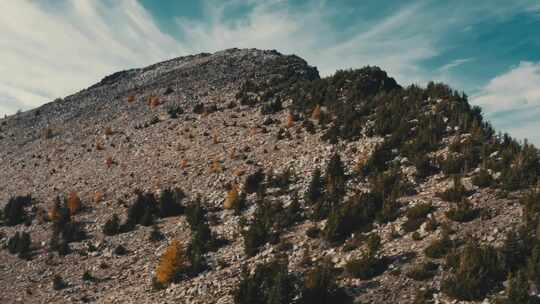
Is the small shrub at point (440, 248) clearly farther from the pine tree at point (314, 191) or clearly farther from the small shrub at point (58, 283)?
the small shrub at point (58, 283)

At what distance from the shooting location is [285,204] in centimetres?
2472

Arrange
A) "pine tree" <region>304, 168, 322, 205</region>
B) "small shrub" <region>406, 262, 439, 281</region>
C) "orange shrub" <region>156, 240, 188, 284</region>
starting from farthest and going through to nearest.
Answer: "pine tree" <region>304, 168, 322, 205</region>
"orange shrub" <region>156, 240, 188, 284</region>
"small shrub" <region>406, 262, 439, 281</region>

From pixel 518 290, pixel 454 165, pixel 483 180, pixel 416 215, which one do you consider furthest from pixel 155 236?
pixel 518 290

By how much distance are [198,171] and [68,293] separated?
12179mm

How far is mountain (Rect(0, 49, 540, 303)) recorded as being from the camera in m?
16.4

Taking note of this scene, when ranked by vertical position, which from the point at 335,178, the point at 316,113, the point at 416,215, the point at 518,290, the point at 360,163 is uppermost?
the point at 316,113

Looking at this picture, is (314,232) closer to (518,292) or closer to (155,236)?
(518,292)

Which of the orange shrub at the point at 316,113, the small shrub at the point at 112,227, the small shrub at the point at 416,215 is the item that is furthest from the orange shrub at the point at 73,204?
the small shrub at the point at 416,215

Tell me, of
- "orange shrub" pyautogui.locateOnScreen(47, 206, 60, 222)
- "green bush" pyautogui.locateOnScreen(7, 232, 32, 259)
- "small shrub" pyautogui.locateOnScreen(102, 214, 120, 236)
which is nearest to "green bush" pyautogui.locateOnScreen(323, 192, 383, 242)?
"small shrub" pyautogui.locateOnScreen(102, 214, 120, 236)

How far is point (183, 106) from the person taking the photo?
4606cm

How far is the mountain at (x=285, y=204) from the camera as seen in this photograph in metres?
16.4

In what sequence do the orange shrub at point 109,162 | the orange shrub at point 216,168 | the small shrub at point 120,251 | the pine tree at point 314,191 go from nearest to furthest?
the pine tree at point 314,191 → the small shrub at point 120,251 → the orange shrub at point 216,168 → the orange shrub at point 109,162

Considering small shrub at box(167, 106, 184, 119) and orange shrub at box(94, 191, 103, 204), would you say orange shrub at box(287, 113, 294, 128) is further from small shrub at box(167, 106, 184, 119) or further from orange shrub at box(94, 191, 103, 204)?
orange shrub at box(94, 191, 103, 204)

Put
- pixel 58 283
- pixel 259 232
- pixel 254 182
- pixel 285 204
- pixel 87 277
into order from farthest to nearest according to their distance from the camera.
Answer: pixel 254 182 < pixel 285 204 < pixel 87 277 < pixel 58 283 < pixel 259 232
